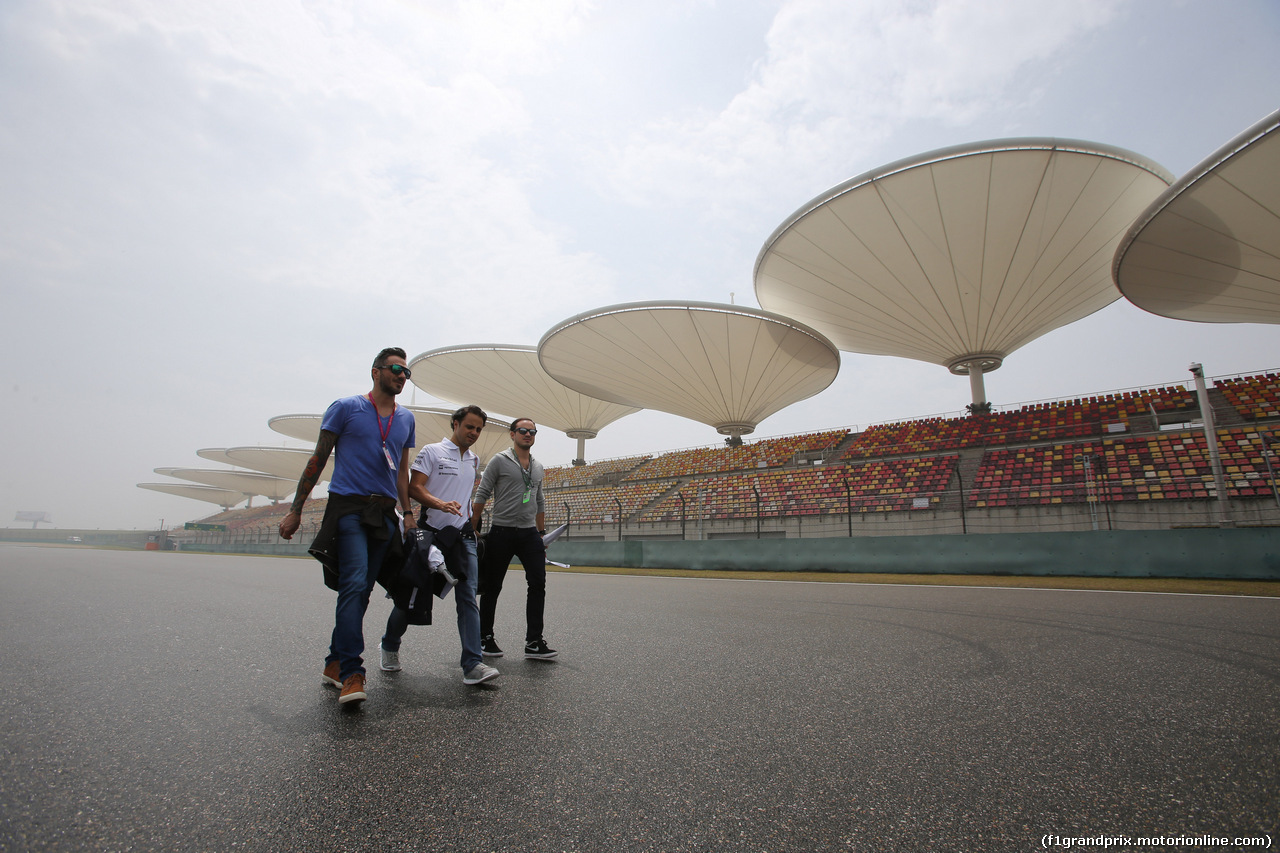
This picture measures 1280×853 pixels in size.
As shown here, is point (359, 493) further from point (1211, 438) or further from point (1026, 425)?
point (1026, 425)

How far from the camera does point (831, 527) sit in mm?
16203

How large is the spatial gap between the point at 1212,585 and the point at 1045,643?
726 centimetres

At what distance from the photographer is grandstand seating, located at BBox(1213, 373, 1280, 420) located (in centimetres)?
1634

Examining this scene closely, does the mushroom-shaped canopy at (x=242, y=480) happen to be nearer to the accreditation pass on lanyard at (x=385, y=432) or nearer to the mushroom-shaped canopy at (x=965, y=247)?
the mushroom-shaped canopy at (x=965, y=247)

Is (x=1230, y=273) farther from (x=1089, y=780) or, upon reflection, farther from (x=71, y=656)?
(x=71, y=656)

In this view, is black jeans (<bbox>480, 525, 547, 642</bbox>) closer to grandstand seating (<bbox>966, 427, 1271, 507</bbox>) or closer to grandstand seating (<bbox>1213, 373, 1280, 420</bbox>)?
grandstand seating (<bbox>966, 427, 1271, 507</bbox>)

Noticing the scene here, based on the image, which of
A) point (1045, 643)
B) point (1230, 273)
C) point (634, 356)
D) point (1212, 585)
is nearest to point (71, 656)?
point (1045, 643)

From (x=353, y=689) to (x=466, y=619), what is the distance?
0.63m

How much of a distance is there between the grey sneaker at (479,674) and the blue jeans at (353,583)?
1.58 feet

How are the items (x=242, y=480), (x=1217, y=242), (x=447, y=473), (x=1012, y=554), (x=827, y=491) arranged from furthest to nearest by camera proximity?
(x=242, y=480) → (x=827, y=491) → (x=1217, y=242) → (x=1012, y=554) → (x=447, y=473)

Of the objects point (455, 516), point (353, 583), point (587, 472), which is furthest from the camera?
point (587, 472)

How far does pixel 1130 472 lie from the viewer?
49.4ft

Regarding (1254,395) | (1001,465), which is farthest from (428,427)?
(1254,395)

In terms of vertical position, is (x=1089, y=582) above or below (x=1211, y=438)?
below
